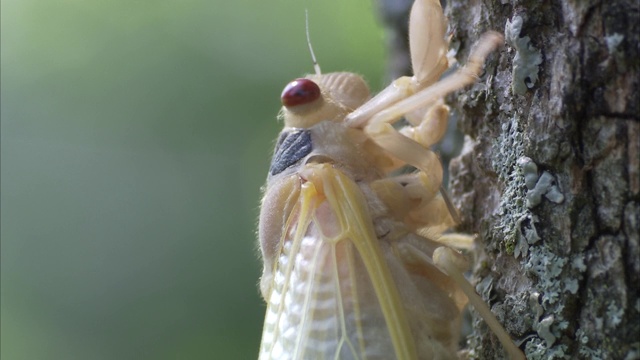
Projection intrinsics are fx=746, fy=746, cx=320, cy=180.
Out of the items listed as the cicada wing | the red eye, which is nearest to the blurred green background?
the red eye

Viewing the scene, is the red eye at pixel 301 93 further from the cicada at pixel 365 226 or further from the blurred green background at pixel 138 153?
the blurred green background at pixel 138 153

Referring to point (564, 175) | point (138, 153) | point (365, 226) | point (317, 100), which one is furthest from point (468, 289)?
point (138, 153)

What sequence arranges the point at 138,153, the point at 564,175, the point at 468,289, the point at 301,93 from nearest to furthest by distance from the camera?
the point at 564,175, the point at 468,289, the point at 301,93, the point at 138,153

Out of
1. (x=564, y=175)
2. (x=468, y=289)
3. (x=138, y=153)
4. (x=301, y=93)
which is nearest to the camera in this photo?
(x=564, y=175)

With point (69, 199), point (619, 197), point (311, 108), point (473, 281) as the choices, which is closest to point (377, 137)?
point (311, 108)

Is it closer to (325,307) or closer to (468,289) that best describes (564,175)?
(468,289)

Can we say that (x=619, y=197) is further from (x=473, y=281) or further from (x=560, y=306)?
(x=473, y=281)

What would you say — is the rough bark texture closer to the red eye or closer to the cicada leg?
the cicada leg
